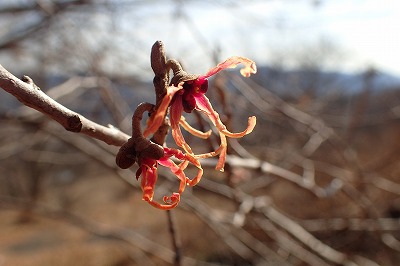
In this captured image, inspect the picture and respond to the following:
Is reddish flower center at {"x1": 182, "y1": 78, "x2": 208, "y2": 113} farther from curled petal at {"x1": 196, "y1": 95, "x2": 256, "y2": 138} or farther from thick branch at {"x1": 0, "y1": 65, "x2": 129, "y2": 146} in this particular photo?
thick branch at {"x1": 0, "y1": 65, "x2": 129, "y2": 146}

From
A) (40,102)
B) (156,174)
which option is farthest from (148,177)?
(40,102)

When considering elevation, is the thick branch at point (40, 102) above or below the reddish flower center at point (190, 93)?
below

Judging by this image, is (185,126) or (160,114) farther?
(185,126)

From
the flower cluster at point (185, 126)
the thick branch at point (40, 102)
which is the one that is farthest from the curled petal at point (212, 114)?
A: the thick branch at point (40, 102)

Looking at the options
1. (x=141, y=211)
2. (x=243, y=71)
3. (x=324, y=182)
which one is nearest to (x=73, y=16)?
(x=243, y=71)

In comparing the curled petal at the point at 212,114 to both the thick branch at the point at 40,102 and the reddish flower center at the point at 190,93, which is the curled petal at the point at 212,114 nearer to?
the reddish flower center at the point at 190,93

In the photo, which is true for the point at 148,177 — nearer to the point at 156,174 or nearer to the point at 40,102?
the point at 156,174

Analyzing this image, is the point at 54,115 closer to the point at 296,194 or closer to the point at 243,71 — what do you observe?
the point at 243,71

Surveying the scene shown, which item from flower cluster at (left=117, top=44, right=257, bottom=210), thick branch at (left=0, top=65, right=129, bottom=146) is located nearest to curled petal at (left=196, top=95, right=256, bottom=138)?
A: flower cluster at (left=117, top=44, right=257, bottom=210)
